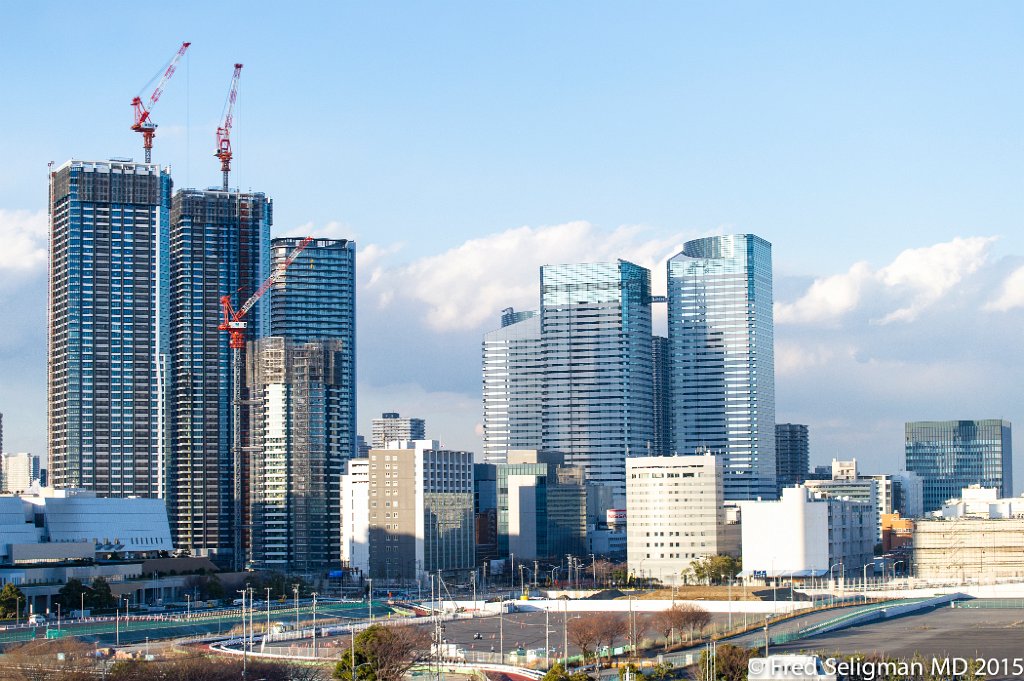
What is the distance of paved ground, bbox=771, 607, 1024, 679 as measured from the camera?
120 m

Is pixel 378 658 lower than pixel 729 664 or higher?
higher

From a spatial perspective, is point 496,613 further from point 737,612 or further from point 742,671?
point 742,671

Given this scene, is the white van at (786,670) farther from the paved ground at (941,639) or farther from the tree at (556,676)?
the paved ground at (941,639)

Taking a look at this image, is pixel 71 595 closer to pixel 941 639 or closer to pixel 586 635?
pixel 586 635

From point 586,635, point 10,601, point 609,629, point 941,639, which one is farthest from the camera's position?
point 10,601

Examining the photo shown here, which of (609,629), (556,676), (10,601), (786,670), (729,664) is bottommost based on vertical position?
(10,601)

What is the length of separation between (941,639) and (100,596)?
99014 mm

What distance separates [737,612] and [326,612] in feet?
156

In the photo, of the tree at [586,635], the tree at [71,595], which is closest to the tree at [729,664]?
the tree at [586,635]

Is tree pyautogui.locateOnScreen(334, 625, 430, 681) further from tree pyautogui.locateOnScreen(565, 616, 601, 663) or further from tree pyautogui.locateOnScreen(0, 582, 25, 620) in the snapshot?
tree pyautogui.locateOnScreen(0, 582, 25, 620)

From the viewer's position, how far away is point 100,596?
186375 millimetres

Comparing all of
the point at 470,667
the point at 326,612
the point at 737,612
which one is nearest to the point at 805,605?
the point at 737,612

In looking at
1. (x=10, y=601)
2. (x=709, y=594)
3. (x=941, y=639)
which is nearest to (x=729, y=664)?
(x=941, y=639)

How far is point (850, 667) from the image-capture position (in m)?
94.8
